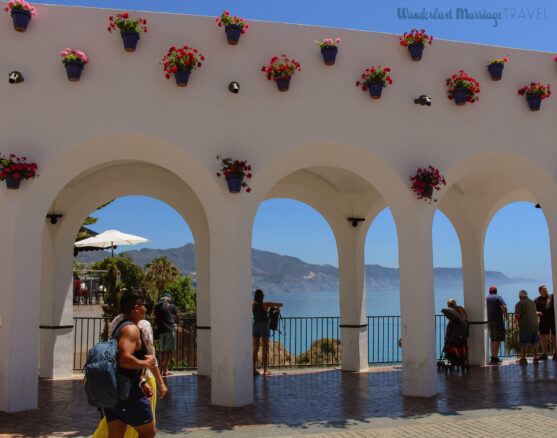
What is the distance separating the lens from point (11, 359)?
7.70 m

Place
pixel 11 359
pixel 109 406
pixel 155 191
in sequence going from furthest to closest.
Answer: pixel 155 191 < pixel 11 359 < pixel 109 406

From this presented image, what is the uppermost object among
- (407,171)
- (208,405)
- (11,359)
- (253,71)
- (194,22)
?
(194,22)

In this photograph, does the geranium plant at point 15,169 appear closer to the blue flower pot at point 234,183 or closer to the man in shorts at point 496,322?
the blue flower pot at point 234,183

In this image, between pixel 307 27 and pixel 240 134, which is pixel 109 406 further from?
pixel 307 27

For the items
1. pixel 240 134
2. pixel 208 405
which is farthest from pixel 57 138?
pixel 208 405

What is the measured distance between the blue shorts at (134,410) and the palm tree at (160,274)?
37575 millimetres

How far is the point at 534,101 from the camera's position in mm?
9883

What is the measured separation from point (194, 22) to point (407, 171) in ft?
13.4

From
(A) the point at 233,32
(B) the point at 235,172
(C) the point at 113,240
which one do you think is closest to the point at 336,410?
(B) the point at 235,172

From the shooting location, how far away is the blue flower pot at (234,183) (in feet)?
27.1

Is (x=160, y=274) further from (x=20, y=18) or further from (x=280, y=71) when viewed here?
(x=280, y=71)

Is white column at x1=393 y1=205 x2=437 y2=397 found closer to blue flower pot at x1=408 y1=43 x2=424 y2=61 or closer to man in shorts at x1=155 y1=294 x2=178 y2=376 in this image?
blue flower pot at x1=408 y1=43 x2=424 y2=61

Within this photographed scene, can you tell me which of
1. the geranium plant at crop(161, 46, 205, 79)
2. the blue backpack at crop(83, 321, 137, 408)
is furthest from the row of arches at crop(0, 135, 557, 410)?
the blue backpack at crop(83, 321, 137, 408)

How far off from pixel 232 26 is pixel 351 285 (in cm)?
644
